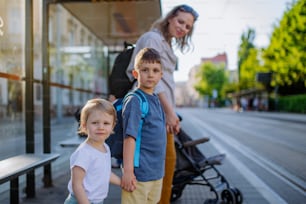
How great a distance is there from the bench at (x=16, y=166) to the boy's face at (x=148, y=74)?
1214 mm

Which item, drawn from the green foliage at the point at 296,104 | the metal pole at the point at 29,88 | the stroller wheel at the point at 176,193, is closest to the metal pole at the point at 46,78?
the metal pole at the point at 29,88

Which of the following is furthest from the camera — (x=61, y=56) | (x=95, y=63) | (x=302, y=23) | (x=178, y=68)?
(x=302, y=23)

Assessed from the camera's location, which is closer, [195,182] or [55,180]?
[195,182]

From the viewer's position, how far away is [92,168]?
2115 mm

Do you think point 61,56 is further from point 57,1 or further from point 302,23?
point 302,23

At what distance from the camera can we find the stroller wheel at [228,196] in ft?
13.2

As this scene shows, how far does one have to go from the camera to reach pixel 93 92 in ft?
32.3

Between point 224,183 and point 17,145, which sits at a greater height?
point 17,145

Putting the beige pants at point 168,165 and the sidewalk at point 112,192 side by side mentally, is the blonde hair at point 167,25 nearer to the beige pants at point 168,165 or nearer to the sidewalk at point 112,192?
the beige pants at point 168,165

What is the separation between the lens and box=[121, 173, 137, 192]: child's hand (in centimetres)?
225

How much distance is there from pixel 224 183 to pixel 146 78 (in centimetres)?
213

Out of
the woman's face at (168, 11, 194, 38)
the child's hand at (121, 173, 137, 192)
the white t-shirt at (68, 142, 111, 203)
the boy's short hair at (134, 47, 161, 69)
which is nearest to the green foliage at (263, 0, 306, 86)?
the woman's face at (168, 11, 194, 38)

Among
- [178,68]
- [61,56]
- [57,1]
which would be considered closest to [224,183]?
[178,68]

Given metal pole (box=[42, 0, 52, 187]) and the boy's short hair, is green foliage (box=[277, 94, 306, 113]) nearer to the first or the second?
metal pole (box=[42, 0, 52, 187])
